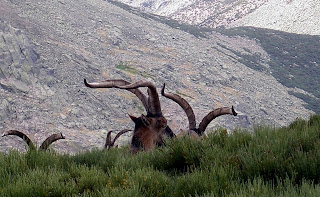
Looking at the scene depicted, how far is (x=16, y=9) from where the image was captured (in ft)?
122

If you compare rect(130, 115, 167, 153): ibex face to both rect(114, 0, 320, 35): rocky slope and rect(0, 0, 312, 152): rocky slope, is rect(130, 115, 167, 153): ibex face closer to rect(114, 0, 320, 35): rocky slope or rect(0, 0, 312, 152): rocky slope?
rect(0, 0, 312, 152): rocky slope

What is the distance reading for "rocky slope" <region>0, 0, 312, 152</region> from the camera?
23891 mm

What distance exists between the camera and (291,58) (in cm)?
7719

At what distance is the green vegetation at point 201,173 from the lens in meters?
3.14

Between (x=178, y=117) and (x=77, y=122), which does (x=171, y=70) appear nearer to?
(x=178, y=117)

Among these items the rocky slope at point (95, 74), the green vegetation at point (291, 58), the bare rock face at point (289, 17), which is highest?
the bare rock face at point (289, 17)

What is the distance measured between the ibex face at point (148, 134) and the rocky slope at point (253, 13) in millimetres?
102470

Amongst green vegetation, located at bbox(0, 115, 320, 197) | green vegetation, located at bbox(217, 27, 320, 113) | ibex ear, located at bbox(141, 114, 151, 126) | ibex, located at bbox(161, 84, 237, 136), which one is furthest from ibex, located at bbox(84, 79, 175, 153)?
green vegetation, located at bbox(217, 27, 320, 113)

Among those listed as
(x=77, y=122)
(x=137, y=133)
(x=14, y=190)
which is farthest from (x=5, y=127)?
(x=14, y=190)

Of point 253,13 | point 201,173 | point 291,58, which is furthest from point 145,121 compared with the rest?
point 253,13

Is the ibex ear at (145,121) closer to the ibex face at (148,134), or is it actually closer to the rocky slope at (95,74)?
the ibex face at (148,134)

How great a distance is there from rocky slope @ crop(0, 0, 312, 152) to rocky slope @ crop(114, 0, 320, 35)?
63500mm

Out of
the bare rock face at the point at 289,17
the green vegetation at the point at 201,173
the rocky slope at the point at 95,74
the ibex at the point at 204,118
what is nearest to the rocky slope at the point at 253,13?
the bare rock face at the point at 289,17

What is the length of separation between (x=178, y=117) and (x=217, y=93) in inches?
368
